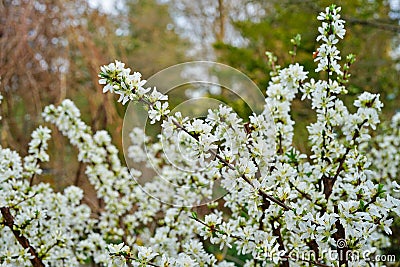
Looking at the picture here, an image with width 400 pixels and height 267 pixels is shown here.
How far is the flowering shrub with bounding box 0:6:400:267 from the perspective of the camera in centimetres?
130

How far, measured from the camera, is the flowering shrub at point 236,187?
130cm

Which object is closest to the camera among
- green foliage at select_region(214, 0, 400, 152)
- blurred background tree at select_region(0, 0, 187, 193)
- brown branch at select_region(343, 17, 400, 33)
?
blurred background tree at select_region(0, 0, 187, 193)

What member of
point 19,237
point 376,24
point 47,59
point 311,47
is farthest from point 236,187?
point 311,47

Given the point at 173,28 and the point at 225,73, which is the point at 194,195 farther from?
the point at 173,28

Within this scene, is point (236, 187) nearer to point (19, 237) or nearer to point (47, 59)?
point (19, 237)

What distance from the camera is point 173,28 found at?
998 cm

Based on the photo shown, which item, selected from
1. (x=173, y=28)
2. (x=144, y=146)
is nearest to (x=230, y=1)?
(x=173, y=28)

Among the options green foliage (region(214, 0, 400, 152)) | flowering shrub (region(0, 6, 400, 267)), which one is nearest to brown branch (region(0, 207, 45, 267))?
flowering shrub (region(0, 6, 400, 267))

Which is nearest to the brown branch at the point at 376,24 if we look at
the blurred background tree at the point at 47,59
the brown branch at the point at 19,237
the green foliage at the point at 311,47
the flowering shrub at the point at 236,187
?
the green foliage at the point at 311,47

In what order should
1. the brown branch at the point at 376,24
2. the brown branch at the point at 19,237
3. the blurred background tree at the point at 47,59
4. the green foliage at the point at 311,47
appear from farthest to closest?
the green foliage at the point at 311,47 → the brown branch at the point at 376,24 → the blurred background tree at the point at 47,59 → the brown branch at the point at 19,237

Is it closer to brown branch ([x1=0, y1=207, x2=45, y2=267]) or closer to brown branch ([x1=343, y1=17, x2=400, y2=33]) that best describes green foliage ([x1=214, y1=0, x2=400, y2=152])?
brown branch ([x1=343, y1=17, x2=400, y2=33])

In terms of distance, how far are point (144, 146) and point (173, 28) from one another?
785 cm

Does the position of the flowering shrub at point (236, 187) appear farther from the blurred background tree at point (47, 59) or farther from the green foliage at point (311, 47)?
the green foliage at point (311, 47)

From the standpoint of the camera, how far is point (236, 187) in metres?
1.43
